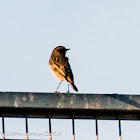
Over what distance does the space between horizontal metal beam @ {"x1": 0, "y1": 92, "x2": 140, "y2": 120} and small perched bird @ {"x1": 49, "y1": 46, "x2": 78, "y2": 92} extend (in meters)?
5.56

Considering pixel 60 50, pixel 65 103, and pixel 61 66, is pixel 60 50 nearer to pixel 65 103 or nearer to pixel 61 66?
pixel 61 66

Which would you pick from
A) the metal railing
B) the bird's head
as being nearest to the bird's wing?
the bird's head

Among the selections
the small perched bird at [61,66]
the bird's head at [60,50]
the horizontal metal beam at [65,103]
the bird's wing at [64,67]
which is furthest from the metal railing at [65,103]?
the bird's head at [60,50]

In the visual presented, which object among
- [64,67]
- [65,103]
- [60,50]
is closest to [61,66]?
[64,67]

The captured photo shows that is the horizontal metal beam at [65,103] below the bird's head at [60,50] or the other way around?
below

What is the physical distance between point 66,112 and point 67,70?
6663mm

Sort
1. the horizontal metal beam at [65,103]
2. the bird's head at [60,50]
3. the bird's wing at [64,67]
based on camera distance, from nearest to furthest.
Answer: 1. the horizontal metal beam at [65,103]
2. the bird's wing at [64,67]
3. the bird's head at [60,50]

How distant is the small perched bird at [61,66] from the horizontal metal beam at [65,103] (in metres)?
5.56

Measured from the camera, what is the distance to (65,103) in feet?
18.1

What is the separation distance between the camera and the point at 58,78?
13258mm

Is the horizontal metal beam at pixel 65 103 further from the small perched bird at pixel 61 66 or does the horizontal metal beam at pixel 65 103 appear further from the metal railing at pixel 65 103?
the small perched bird at pixel 61 66

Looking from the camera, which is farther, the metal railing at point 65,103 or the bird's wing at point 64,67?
the bird's wing at point 64,67

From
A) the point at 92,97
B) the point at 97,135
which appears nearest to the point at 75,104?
the point at 92,97

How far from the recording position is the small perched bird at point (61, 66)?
12.2m
